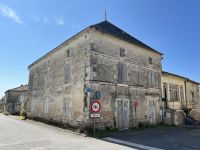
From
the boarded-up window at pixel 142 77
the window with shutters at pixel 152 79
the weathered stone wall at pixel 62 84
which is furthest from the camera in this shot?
the window with shutters at pixel 152 79

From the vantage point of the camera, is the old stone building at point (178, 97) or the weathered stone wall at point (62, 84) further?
the old stone building at point (178, 97)

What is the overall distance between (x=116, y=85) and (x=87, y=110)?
3033 millimetres

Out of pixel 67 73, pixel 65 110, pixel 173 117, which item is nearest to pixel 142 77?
pixel 173 117

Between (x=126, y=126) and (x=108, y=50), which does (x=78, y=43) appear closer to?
(x=108, y=50)

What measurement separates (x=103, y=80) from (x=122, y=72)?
2229mm

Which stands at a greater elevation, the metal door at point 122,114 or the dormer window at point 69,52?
the dormer window at point 69,52

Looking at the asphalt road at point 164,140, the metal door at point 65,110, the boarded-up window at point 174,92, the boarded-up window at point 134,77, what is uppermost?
the boarded-up window at point 134,77

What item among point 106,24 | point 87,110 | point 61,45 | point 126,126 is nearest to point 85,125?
point 87,110

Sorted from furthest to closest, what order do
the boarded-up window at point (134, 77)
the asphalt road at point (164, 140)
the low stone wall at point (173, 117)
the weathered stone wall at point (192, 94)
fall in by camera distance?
the weathered stone wall at point (192, 94) → the low stone wall at point (173, 117) → the boarded-up window at point (134, 77) → the asphalt road at point (164, 140)

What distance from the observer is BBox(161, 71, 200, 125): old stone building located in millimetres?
17328

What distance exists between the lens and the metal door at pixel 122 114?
13352mm

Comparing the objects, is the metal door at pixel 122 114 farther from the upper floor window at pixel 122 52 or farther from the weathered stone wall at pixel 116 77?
the upper floor window at pixel 122 52

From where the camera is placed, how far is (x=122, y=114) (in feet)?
44.8

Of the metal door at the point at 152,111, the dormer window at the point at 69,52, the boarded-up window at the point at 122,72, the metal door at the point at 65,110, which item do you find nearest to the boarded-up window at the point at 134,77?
the boarded-up window at the point at 122,72
